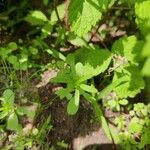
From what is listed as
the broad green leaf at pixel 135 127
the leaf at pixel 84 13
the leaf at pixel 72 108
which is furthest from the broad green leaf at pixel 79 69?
the broad green leaf at pixel 135 127

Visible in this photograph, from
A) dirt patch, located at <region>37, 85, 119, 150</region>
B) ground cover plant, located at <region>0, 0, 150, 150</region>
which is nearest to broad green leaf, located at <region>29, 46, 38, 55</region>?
ground cover plant, located at <region>0, 0, 150, 150</region>

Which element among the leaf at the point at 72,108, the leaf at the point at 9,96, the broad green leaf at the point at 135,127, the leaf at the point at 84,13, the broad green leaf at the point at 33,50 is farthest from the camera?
the broad green leaf at the point at 33,50

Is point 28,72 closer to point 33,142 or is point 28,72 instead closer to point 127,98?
point 33,142

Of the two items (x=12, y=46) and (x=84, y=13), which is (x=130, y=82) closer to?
(x=84, y=13)

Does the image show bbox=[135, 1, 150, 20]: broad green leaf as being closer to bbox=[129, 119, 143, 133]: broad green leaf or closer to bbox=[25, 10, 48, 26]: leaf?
bbox=[129, 119, 143, 133]: broad green leaf

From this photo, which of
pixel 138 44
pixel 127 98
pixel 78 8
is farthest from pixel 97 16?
pixel 127 98

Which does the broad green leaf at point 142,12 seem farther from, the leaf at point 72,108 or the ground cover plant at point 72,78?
the leaf at point 72,108
